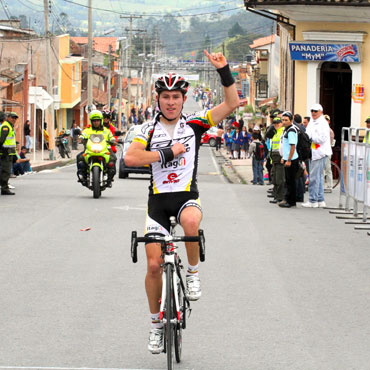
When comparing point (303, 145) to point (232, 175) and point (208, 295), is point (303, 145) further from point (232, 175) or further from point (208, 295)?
point (232, 175)

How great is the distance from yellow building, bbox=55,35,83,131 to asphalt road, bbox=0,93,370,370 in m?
55.3

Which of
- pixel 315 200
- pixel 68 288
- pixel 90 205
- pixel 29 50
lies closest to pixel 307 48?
pixel 315 200

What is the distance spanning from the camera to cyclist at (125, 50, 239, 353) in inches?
260

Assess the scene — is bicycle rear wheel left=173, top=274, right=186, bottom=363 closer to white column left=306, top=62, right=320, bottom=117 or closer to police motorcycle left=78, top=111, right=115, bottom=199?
police motorcycle left=78, top=111, right=115, bottom=199

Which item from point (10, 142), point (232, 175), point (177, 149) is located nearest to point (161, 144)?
point (177, 149)

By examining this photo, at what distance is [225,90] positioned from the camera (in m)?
6.82

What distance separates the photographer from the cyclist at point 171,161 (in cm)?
661

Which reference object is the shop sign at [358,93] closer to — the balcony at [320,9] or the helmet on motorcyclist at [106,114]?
the balcony at [320,9]

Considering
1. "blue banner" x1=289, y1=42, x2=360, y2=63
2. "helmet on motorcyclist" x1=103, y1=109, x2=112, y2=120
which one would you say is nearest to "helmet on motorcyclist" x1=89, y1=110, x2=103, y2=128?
"helmet on motorcyclist" x1=103, y1=109, x2=112, y2=120

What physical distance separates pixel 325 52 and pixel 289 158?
10328mm

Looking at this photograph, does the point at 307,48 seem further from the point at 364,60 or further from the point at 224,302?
the point at 224,302

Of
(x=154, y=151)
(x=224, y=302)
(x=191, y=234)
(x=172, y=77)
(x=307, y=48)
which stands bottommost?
(x=224, y=302)

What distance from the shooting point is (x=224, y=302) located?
351 inches

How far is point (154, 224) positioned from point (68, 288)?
3.08 meters
